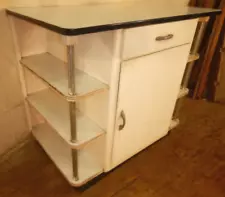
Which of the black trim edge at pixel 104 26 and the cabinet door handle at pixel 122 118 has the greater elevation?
the black trim edge at pixel 104 26

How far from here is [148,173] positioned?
122cm

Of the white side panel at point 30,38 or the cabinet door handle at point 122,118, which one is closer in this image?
the cabinet door handle at point 122,118

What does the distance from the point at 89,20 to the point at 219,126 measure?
1.33 meters

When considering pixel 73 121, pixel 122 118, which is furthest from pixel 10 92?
pixel 122 118

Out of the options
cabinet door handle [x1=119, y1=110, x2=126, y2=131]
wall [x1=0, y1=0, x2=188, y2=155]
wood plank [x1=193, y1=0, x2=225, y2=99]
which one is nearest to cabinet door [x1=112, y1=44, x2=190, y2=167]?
cabinet door handle [x1=119, y1=110, x2=126, y2=131]

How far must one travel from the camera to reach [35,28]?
3.84 feet

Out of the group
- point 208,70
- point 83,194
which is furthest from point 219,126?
point 83,194

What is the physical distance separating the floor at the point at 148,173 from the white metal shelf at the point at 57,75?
53cm

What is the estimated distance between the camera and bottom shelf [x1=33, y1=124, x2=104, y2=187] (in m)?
1.08

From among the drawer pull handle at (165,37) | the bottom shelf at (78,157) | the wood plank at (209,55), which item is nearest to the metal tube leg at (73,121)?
the bottom shelf at (78,157)

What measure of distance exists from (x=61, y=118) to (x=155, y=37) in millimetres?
605

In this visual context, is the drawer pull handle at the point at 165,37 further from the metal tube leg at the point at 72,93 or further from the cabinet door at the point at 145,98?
the metal tube leg at the point at 72,93

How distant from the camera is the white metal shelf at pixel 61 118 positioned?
0.99 meters

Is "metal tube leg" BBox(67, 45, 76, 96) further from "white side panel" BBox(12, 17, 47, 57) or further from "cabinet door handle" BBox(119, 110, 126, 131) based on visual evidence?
"white side panel" BBox(12, 17, 47, 57)
